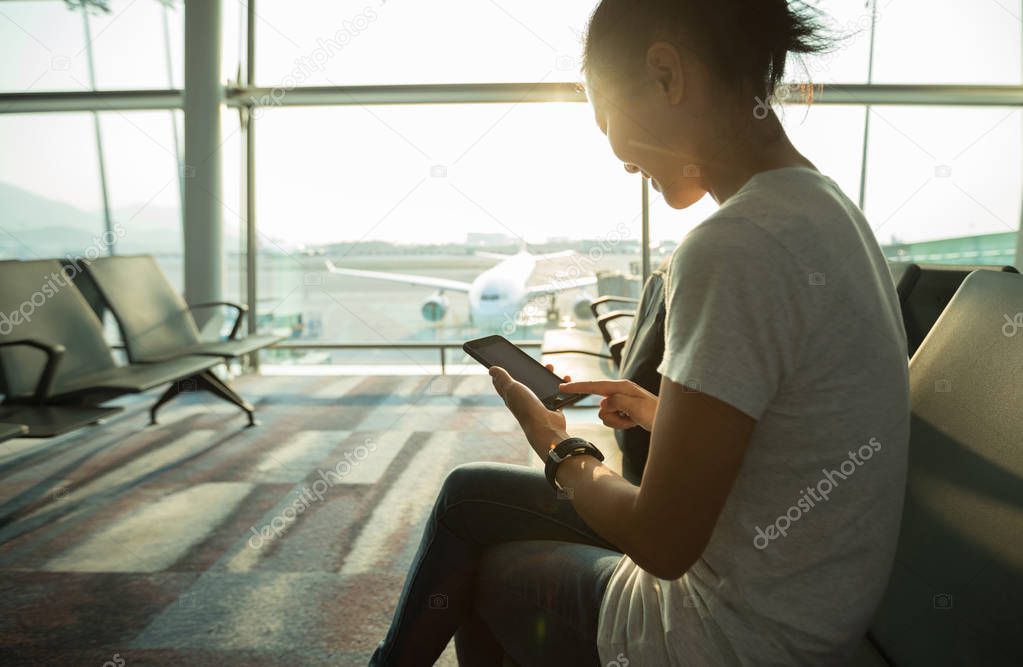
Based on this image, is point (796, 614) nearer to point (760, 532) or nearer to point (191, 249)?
point (760, 532)

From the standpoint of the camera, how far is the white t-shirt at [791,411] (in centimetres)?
51

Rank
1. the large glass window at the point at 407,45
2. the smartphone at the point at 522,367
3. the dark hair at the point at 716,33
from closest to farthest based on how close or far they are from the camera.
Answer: the dark hair at the point at 716,33 → the smartphone at the point at 522,367 → the large glass window at the point at 407,45

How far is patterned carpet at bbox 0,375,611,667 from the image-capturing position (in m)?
1.61

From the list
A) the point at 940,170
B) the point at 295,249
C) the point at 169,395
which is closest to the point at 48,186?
the point at 295,249

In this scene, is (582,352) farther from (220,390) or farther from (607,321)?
(220,390)

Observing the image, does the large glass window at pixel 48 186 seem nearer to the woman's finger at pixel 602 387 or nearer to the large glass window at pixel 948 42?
the woman's finger at pixel 602 387

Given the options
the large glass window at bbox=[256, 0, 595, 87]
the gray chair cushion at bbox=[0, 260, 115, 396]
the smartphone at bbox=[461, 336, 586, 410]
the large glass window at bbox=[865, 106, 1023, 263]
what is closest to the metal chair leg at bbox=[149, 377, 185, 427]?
the gray chair cushion at bbox=[0, 260, 115, 396]

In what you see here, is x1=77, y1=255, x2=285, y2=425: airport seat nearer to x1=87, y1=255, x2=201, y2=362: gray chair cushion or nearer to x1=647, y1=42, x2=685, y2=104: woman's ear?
x1=87, y1=255, x2=201, y2=362: gray chair cushion

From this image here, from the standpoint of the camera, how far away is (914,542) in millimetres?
846

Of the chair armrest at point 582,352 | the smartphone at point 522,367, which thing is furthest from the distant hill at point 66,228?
the smartphone at point 522,367

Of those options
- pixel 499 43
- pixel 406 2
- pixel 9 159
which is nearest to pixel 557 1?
pixel 499 43

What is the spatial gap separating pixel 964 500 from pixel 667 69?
2.20 feet

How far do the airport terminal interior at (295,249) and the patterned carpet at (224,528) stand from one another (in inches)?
0.5

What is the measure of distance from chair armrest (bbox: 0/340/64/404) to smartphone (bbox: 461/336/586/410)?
2.14m
